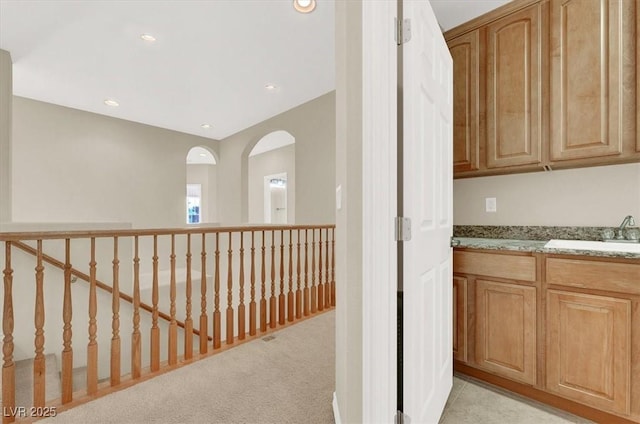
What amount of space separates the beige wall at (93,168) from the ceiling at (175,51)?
381 millimetres

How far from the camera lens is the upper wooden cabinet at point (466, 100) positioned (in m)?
2.16

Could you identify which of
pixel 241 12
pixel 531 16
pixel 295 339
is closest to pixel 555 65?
pixel 531 16

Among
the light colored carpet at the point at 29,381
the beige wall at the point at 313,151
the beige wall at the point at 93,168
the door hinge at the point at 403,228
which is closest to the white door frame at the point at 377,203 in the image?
the door hinge at the point at 403,228

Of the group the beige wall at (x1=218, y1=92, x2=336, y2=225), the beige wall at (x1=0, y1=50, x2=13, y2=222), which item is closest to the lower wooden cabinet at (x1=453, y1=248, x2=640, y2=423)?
the beige wall at (x1=218, y1=92, x2=336, y2=225)

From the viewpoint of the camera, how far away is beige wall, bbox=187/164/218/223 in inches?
360

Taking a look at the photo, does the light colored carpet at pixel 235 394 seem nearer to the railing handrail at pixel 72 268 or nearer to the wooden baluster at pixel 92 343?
the wooden baluster at pixel 92 343

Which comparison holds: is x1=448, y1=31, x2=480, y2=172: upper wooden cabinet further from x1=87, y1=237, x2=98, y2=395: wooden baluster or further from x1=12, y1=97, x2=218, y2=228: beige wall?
x1=12, y1=97, x2=218, y2=228: beige wall

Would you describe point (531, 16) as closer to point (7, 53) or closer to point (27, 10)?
point (27, 10)

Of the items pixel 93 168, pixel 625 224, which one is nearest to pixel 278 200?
pixel 93 168

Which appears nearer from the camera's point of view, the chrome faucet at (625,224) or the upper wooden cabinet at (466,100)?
the chrome faucet at (625,224)

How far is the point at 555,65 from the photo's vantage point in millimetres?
1838

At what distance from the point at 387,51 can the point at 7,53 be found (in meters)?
4.05

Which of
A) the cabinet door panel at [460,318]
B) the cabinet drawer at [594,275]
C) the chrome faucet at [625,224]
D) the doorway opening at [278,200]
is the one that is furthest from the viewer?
the doorway opening at [278,200]

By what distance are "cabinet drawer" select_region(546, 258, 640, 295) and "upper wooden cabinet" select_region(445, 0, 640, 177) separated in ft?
2.17
